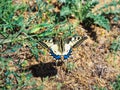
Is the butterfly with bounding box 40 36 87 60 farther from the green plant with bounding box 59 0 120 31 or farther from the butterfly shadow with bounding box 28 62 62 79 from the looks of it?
the green plant with bounding box 59 0 120 31

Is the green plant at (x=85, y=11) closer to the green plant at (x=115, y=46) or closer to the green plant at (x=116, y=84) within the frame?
the green plant at (x=115, y=46)

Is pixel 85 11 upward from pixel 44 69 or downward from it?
upward

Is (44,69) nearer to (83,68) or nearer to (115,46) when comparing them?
(83,68)

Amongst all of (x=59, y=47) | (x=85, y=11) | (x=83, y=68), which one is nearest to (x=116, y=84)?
(x=83, y=68)

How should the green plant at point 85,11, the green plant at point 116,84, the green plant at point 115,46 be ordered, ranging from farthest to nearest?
the green plant at point 85,11 < the green plant at point 115,46 < the green plant at point 116,84

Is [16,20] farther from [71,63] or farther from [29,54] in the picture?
Answer: [71,63]

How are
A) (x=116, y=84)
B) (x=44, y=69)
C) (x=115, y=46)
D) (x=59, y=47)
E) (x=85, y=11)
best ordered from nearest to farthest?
1. (x=59, y=47)
2. (x=116, y=84)
3. (x=44, y=69)
4. (x=115, y=46)
5. (x=85, y=11)

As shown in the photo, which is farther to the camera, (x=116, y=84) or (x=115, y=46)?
(x=115, y=46)

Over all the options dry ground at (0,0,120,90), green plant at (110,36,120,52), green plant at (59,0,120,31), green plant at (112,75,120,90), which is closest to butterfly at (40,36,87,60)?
dry ground at (0,0,120,90)

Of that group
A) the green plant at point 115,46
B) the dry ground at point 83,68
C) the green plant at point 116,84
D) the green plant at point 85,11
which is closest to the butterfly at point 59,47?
the dry ground at point 83,68

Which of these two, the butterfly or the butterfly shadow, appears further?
the butterfly shadow
